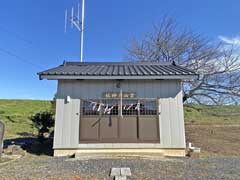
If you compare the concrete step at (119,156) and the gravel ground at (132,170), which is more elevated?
the concrete step at (119,156)

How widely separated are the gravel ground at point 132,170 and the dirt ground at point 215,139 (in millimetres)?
2059

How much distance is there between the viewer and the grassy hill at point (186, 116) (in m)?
13.1

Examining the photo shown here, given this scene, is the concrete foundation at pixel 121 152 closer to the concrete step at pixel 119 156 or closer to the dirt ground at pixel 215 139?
the concrete step at pixel 119 156

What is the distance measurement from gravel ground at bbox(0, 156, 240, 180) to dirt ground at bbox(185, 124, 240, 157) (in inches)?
81.1

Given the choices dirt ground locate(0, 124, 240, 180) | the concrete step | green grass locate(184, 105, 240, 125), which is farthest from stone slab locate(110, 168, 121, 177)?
green grass locate(184, 105, 240, 125)

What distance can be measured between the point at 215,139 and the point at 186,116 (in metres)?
5.72

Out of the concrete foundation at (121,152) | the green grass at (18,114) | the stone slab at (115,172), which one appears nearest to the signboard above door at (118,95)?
the concrete foundation at (121,152)

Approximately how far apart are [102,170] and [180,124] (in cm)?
349

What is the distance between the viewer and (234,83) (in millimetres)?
10547

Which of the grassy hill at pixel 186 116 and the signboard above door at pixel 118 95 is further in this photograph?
the grassy hill at pixel 186 116

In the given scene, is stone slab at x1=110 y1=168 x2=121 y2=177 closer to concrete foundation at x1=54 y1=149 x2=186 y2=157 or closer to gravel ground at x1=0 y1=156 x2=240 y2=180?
gravel ground at x1=0 y1=156 x2=240 y2=180

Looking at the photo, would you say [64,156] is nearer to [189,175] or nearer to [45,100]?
[189,175]

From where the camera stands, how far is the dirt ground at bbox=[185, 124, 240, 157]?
27.5 ft

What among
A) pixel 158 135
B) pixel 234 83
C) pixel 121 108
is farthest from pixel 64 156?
pixel 234 83
